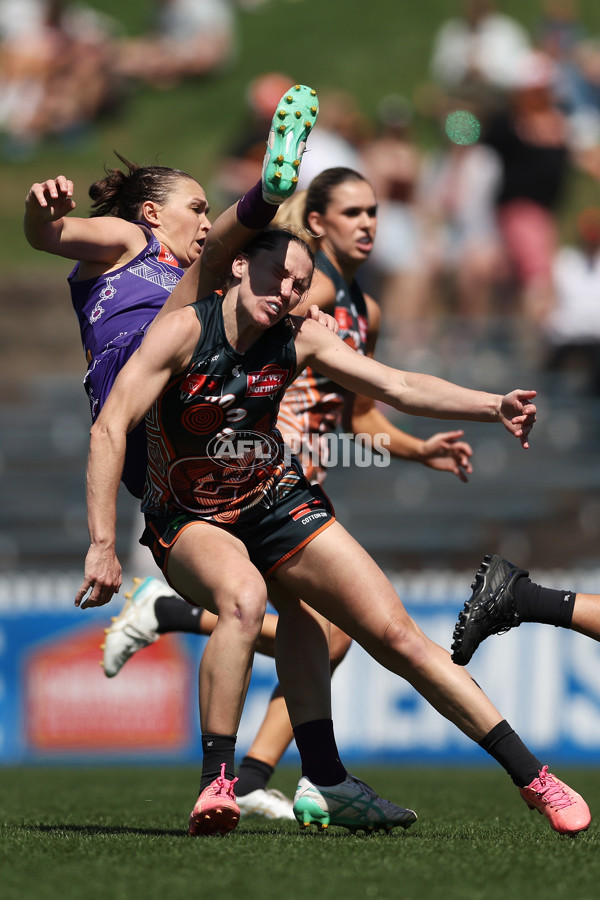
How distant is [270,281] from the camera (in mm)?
4020

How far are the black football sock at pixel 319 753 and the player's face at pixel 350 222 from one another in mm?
2023

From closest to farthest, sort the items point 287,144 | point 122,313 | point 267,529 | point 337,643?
point 287,144 → point 267,529 → point 122,313 → point 337,643

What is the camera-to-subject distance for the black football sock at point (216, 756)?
391 centimetres

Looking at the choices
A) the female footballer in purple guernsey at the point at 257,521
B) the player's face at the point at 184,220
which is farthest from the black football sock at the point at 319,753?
the player's face at the point at 184,220

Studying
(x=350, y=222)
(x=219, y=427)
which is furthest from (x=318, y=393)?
(x=219, y=427)

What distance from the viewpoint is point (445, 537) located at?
1219cm

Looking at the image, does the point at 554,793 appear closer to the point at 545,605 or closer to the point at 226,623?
the point at 545,605

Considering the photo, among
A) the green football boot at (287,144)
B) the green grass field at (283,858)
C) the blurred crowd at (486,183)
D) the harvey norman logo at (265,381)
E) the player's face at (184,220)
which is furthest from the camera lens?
the blurred crowd at (486,183)

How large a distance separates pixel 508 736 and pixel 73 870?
147 centimetres

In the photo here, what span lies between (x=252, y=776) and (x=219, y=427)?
1800 millimetres

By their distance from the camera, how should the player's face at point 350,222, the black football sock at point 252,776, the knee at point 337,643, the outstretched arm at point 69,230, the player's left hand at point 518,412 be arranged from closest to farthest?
the player's left hand at point 518,412, the outstretched arm at point 69,230, the black football sock at point 252,776, the knee at point 337,643, the player's face at point 350,222

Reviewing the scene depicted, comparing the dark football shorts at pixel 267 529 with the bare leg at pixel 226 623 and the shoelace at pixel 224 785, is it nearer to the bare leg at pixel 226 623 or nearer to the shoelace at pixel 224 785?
the bare leg at pixel 226 623

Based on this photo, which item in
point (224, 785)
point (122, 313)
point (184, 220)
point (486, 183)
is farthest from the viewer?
point (486, 183)

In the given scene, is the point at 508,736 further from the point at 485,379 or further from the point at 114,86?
the point at 114,86
